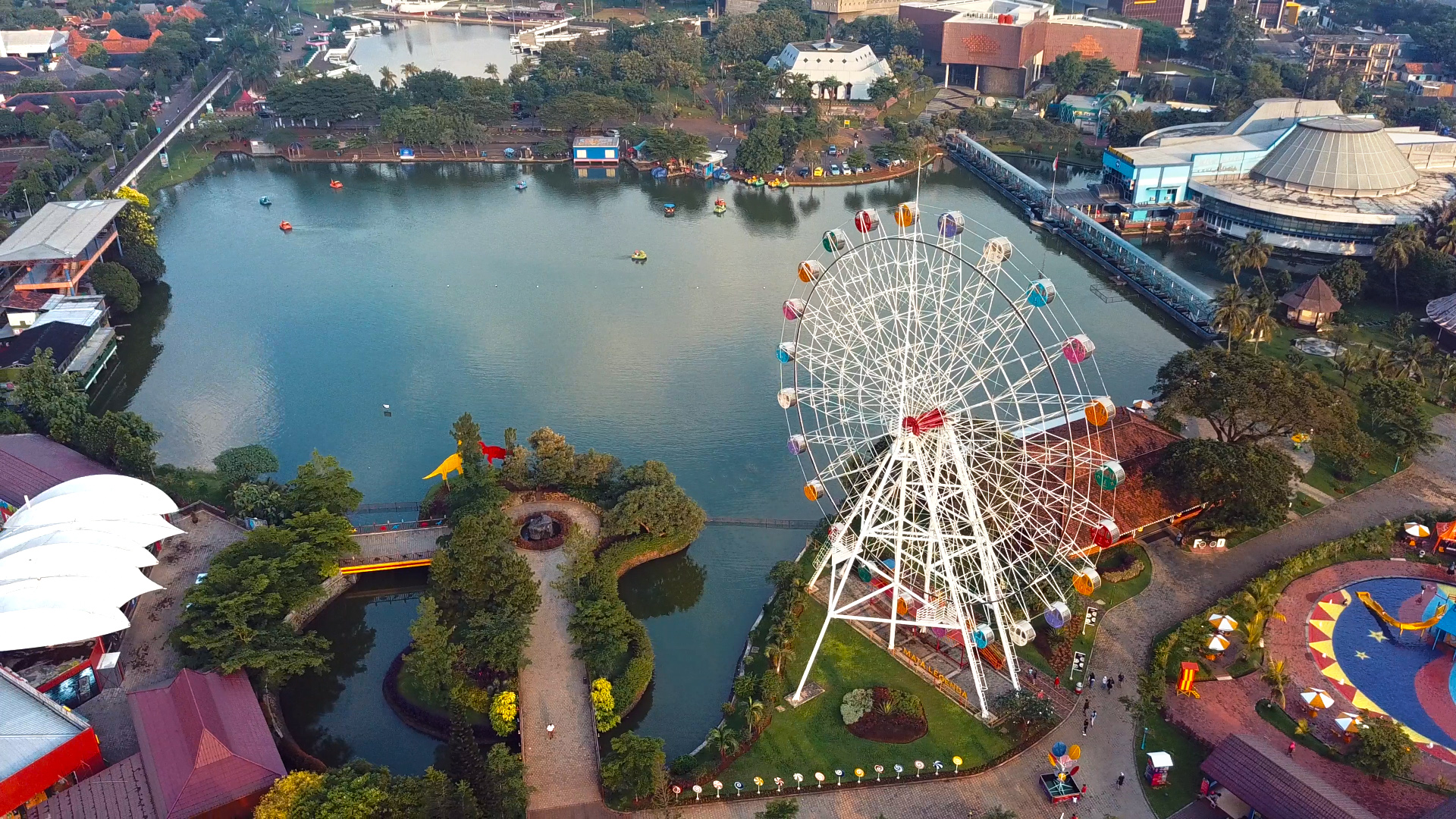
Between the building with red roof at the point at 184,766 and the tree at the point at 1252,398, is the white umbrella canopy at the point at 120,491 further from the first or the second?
the tree at the point at 1252,398

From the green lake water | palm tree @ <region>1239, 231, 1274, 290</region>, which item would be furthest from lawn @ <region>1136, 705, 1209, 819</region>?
palm tree @ <region>1239, 231, 1274, 290</region>

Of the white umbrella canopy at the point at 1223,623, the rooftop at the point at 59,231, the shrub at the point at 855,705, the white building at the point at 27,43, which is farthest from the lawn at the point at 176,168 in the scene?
the white umbrella canopy at the point at 1223,623

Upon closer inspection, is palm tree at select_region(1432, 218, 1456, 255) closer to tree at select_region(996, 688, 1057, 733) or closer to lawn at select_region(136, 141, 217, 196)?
tree at select_region(996, 688, 1057, 733)

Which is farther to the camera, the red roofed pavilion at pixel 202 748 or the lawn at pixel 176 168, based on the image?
the lawn at pixel 176 168

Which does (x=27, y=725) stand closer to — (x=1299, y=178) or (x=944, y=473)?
(x=944, y=473)

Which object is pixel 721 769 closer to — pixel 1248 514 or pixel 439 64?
pixel 1248 514
